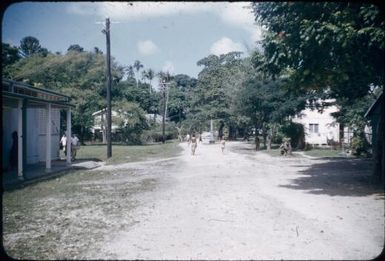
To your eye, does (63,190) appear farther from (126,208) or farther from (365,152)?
(365,152)

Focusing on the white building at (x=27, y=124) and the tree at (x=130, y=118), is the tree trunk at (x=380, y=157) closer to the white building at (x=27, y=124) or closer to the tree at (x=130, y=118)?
the white building at (x=27, y=124)

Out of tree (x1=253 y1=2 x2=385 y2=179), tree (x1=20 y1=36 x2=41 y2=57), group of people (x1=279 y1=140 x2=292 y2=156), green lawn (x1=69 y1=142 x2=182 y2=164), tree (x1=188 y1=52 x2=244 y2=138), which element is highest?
tree (x1=20 y1=36 x2=41 y2=57)

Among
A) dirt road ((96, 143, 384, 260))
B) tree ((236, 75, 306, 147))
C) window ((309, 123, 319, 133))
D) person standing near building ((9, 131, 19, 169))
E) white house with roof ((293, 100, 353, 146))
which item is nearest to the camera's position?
dirt road ((96, 143, 384, 260))

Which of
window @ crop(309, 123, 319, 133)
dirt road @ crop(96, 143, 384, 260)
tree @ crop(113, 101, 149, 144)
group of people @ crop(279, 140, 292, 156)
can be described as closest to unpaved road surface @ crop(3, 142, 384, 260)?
dirt road @ crop(96, 143, 384, 260)

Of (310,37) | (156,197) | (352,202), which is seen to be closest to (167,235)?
(156,197)

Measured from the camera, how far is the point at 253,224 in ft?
26.1

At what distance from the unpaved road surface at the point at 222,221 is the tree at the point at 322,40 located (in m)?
3.85

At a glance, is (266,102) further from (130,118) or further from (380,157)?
(130,118)

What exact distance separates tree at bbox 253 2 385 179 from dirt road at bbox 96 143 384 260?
384 centimetres

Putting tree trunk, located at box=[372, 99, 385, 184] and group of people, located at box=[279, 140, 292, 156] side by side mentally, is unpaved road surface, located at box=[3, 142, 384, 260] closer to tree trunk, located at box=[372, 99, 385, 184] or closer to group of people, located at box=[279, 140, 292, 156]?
tree trunk, located at box=[372, 99, 385, 184]

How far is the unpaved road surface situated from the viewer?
630 centimetres

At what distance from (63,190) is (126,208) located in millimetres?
4174

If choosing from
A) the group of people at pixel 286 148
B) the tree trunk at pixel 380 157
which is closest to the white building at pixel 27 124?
the tree trunk at pixel 380 157

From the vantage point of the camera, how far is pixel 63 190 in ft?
42.4
